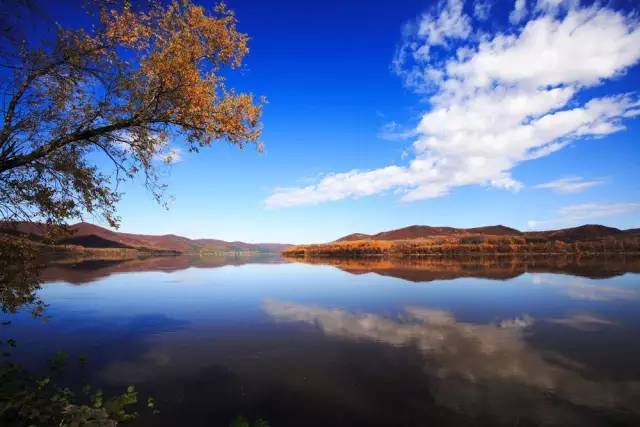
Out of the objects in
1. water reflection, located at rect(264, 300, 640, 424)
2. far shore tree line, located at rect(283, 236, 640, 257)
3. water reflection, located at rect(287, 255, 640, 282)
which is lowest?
water reflection, located at rect(264, 300, 640, 424)

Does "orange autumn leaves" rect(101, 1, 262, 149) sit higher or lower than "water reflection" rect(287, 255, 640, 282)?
higher

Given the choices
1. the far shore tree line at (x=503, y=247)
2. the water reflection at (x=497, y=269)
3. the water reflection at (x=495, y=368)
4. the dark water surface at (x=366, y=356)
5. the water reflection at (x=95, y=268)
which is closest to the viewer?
the dark water surface at (x=366, y=356)

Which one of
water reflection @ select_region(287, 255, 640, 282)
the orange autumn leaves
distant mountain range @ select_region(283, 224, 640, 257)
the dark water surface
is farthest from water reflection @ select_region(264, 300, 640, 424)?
distant mountain range @ select_region(283, 224, 640, 257)

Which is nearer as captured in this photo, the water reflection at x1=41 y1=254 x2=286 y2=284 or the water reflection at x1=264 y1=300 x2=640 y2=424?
the water reflection at x1=264 y1=300 x2=640 y2=424

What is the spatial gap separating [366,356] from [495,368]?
402 cm

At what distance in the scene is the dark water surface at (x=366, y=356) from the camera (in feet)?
26.1

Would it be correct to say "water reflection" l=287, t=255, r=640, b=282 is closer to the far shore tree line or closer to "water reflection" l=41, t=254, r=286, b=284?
the far shore tree line

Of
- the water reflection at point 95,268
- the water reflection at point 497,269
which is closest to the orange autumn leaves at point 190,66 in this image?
the water reflection at point 497,269

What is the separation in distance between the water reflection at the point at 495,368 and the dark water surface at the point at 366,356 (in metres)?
0.05

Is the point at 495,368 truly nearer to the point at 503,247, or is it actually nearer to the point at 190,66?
the point at 190,66

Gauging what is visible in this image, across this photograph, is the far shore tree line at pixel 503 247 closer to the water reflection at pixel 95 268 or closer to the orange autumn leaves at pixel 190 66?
the water reflection at pixel 95 268

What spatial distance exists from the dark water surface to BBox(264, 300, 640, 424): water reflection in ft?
0.17

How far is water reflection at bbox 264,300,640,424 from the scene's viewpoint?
806cm

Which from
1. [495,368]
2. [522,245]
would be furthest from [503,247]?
[495,368]
